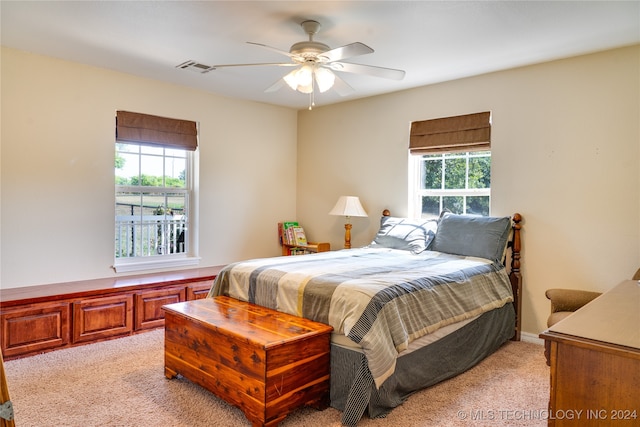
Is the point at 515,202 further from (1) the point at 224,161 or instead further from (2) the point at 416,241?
(1) the point at 224,161

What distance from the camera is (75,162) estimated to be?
359cm

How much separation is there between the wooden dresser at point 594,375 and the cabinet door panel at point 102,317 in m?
3.22

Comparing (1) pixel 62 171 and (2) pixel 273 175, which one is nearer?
(1) pixel 62 171

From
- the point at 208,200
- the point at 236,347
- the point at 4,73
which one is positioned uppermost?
the point at 4,73

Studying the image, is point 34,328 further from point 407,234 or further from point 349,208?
point 407,234

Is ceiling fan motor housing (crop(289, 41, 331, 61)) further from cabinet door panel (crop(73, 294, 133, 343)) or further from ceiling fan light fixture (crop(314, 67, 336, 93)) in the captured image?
cabinet door panel (crop(73, 294, 133, 343))

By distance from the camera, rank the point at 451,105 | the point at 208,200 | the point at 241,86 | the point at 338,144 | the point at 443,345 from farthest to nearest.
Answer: the point at 338,144, the point at 208,200, the point at 241,86, the point at 451,105, the point at 443,345

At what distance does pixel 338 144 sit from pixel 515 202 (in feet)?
6.85

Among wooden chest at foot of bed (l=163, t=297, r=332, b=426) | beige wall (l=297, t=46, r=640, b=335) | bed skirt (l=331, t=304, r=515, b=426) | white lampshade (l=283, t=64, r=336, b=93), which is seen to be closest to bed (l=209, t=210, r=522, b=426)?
bed skirt (l=331, t=304, r=515, b=426)

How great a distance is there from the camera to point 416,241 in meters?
3.70

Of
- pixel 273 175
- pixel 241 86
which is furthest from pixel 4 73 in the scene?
pixel 273 175

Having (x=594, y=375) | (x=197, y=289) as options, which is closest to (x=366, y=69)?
(x=594, y=375)

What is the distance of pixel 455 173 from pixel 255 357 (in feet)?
9.07

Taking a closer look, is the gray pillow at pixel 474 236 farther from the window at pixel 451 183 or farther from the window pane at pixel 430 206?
the window pane at pixel 430 206
